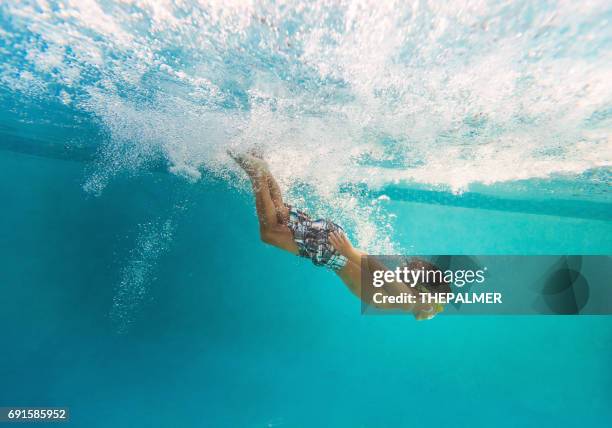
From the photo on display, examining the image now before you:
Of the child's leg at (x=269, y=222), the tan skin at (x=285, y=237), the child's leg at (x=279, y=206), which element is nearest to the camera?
the tan skin at (x=285, y=237)

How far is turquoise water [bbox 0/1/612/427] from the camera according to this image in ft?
17.4

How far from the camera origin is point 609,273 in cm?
2662

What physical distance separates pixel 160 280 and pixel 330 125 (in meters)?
16.7

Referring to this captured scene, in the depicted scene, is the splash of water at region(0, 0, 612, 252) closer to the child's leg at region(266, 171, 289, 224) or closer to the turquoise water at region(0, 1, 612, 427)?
the turquoise water at region(0, 1, 612, 427)

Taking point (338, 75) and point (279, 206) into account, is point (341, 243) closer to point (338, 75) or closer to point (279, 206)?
point (279, 206)

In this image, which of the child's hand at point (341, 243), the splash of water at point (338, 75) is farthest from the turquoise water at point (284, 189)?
the child's hand at point (341, 243)

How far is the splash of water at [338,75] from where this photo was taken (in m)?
4.54

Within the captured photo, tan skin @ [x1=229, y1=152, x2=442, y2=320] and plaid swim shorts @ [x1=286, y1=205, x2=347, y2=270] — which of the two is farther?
plaid swim shorts @ [x1=286, y1=205, x2=347, y2=270]

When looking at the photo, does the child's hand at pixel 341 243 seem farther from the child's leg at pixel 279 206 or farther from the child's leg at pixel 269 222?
the child's leg at pixel 279 206

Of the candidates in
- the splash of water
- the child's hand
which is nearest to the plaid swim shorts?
the child's hand

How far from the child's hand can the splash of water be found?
3.03 meters

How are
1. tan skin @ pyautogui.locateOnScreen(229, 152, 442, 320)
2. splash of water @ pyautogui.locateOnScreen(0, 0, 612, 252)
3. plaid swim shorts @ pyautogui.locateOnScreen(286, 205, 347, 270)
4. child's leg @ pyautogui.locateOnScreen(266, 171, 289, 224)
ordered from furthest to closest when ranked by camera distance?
child's leg @ pyautogui.locateOnScreen(266, 171, 289, 224) < plaid swim shorts @ pyautogui.locateOnScreen(286, 205, 347, 270) < tan skin @ pyautogui.locateOnScreen(229, 152, 442, 320) < splash of water @ pyautogui.locateOnScreen(0, 0, 612, 252)

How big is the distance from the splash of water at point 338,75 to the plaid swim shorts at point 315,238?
9.20ft

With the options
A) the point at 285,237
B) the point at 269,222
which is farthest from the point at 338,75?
the point at 285,237
